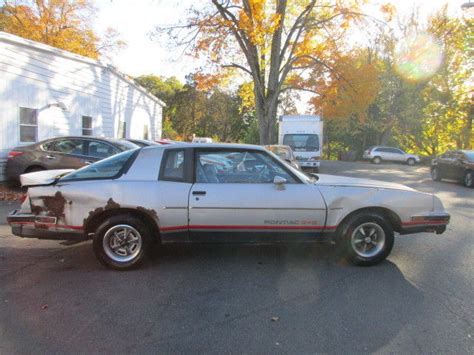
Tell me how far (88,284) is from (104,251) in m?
0.47

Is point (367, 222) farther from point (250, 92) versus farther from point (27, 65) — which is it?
point (250, 92)

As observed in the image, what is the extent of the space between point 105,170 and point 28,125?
812 cm

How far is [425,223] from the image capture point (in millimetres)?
4867

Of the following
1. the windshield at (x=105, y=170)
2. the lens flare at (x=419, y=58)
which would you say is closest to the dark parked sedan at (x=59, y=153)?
the windshield at (x=105, y=170)

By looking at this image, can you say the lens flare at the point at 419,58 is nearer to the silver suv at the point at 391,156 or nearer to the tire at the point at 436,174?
the silver suv at the point at 391,156

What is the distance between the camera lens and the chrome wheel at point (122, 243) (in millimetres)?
4531

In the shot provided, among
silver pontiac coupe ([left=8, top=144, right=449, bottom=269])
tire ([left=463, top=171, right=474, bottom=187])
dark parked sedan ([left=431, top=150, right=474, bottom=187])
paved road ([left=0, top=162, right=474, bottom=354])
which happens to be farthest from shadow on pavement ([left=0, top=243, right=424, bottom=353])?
dark parked sedan ([left=431, top=150, right=474, bottom=187])

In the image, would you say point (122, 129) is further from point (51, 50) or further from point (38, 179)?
point (38, 179)

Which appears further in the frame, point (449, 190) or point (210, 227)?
point (449, 190)

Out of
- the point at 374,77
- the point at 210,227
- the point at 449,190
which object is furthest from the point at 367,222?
the point at 374,77

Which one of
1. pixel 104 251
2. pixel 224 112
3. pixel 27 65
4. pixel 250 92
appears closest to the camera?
pixel 104 251

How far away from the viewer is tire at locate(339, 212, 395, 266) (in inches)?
185

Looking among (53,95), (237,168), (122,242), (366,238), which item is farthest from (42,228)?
Answer: (53,95)

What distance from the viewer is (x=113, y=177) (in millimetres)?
4582
